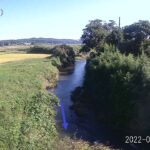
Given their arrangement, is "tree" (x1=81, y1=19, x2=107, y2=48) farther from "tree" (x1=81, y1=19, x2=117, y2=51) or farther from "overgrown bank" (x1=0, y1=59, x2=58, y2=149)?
"overgrown bank" (x1=0, y1=59, x2=58, y2=149)

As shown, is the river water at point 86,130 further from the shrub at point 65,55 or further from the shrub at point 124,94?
the shrub at point 65,55

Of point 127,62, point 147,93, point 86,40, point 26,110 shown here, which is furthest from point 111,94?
point 86,40

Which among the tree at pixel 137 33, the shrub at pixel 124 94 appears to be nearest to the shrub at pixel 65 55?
the tree at pixel 137 33

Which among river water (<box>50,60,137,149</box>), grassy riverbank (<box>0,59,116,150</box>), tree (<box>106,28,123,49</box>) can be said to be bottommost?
river water (<box>50,60,137,149</box>)

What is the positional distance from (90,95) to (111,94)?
29.6 ft

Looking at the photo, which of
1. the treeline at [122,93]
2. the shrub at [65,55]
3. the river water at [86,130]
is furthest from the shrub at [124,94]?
the shrub at [65,55]

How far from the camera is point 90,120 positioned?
2698cm

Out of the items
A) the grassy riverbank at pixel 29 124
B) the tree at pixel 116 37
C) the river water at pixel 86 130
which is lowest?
the river water at pixel 86 130

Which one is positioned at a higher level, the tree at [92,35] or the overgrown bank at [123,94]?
the tree at [92,35]

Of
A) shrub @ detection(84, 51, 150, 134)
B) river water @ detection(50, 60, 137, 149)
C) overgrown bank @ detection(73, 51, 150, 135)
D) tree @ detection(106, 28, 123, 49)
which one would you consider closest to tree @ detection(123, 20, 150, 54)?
tree @ detection(106, 28, 123, 49)

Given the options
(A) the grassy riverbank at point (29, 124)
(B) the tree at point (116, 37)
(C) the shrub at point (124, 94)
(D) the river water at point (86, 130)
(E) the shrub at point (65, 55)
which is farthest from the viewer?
(E) the shrub at point (65, 55)

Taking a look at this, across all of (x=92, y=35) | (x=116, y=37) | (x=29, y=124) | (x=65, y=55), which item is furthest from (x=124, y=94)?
(x=92, y=35)

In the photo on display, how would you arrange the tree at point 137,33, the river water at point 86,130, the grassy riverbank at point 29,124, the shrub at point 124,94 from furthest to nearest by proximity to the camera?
the tree at point 137,33 < the river water at point 86,130 < the shrub at point 124,94 < the grassy riverbank at point 29,124

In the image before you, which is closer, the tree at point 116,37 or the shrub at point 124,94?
the shrub at point 124,94
